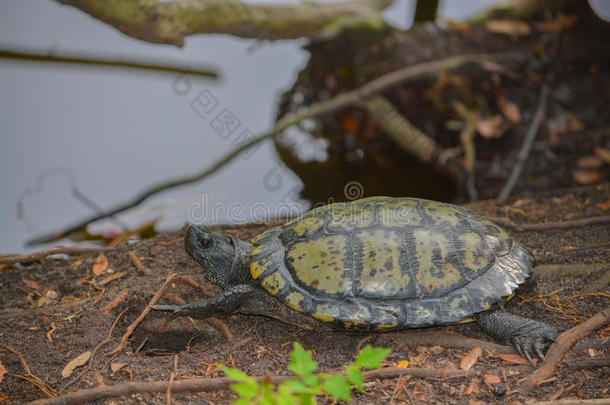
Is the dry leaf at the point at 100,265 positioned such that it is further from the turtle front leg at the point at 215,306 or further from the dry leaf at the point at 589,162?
the dry leaf at the point at 589,162

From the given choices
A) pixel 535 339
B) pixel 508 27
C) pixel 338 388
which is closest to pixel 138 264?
pixel 338 388

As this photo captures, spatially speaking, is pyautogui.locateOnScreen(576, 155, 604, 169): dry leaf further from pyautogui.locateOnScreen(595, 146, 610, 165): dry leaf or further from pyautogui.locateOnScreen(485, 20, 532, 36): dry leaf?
pyautogui.locateOnScreen(485, 20, 532, 36): dry leaf

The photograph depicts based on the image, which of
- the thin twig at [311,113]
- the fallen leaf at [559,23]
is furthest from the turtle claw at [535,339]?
the fallen leaf at [559,23]

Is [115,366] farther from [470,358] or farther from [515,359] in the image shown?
[515,359]

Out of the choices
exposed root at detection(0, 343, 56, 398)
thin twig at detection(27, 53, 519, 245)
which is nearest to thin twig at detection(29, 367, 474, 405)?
exposed root at detection(0, 343, 56, 398)

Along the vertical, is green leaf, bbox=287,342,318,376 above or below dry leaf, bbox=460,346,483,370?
above

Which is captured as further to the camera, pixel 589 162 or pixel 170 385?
pixel 589 162

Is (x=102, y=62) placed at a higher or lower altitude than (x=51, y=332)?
higher
